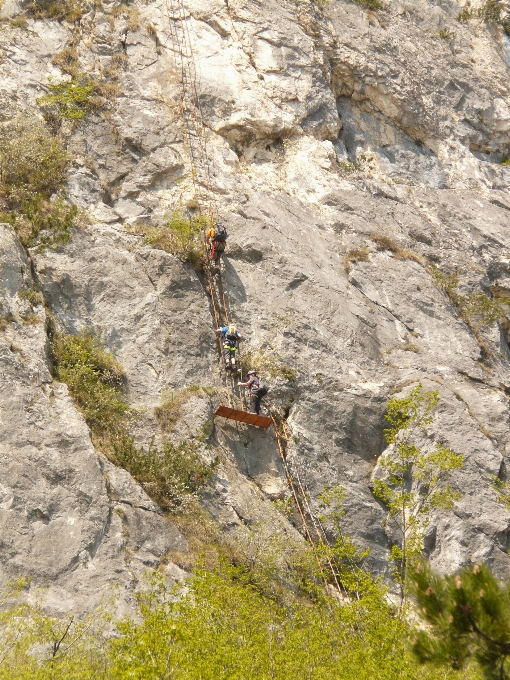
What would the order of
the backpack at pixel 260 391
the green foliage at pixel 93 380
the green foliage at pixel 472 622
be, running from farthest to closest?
the backpack at pixel 260 391 < the green foliage at pixel 93 380 < the green foliage at pixel 472 622

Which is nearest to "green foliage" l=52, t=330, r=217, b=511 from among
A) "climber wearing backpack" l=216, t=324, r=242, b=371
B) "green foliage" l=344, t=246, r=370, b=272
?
"climber wearing backpack" l=216, t=324, r=242, b=371

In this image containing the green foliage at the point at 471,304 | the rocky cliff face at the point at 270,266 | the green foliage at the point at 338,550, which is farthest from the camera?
the green foliage at the point at 471,304

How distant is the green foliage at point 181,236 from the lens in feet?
60.5

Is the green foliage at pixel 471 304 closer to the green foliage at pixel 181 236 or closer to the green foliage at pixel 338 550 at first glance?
the green foliage at pixel 181 236

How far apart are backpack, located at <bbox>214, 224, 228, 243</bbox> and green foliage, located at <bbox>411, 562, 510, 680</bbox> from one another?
1179 cm

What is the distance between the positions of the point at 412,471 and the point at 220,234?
6835 mm

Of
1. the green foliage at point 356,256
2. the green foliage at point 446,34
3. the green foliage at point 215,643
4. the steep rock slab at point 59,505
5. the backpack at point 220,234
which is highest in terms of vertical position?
the green foliage at point 446,34

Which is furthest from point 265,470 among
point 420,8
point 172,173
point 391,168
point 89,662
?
point 420,8

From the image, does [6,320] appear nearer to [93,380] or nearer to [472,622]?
[93,380]

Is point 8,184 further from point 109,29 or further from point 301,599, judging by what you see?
point 301,599

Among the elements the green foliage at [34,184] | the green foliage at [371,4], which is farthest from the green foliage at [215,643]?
the green foliage at [371,4]

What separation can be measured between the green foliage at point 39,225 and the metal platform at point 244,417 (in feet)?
17.6

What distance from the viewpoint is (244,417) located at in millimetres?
16297

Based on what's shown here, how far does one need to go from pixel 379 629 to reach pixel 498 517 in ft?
16.6
